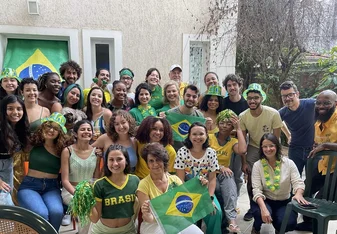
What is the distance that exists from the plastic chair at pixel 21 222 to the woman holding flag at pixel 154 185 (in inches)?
35.4

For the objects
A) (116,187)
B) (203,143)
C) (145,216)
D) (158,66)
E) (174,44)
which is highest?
(174,44)

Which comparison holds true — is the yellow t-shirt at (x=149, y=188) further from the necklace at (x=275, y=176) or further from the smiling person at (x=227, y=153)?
the necklace at (x=275, y=176)

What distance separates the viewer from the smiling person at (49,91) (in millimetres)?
3732

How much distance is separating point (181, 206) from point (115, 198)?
0.58 metres

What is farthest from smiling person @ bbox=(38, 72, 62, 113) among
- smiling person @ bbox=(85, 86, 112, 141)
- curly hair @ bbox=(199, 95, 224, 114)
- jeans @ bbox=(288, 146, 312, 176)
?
jeans @ bbox=(288, 146, 312, 176)

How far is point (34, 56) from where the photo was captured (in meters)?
5.71

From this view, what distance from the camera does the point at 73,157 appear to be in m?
3.09

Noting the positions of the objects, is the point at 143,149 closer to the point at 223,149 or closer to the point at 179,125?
the point at 179,125

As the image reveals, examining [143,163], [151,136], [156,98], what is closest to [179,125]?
[151,136]

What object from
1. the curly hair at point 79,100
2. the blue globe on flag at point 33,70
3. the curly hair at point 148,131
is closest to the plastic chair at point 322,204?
the curly hair at point 148,131

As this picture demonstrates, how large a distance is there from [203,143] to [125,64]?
356 centimetres

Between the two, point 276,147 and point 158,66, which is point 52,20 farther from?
point 276,147

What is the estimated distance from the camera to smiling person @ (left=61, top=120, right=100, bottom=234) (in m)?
3.04

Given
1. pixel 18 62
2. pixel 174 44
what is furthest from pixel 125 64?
pixel 18 62
